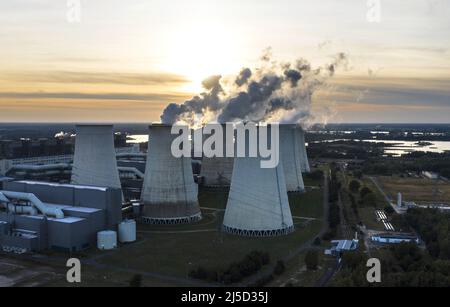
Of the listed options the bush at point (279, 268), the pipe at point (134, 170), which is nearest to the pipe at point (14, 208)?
the bush at point (279, 268)

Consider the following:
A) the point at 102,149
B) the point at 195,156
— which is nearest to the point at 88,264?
the point at 102,149

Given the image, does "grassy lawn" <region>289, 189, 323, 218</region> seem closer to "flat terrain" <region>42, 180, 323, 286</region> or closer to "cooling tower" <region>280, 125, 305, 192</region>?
"cooling tower" <region>280, 125, 305, 192</region>

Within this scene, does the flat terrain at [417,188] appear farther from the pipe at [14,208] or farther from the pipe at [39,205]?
the pipe at [14,208]

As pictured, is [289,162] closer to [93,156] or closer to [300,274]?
[93,156]

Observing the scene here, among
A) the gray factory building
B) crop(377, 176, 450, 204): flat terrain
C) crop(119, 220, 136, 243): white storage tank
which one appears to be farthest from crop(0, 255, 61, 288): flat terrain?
crop(377, 176, 450, 204): flat terrain

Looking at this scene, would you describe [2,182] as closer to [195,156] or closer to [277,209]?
[277,209]

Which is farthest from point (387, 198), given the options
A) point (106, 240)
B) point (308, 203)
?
point (106, 240)
